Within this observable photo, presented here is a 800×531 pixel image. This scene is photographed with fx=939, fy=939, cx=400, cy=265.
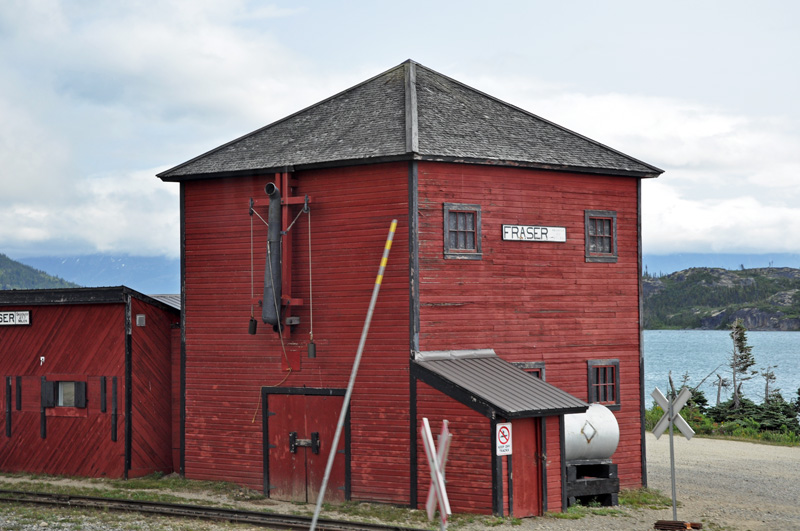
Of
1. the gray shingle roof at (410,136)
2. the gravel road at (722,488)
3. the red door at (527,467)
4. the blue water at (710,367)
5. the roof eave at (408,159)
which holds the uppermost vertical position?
the gray shingle roof at (410,136)

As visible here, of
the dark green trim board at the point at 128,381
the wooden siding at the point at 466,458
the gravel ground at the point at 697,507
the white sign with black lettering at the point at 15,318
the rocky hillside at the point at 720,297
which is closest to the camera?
the gravel ground at the point at 697,507

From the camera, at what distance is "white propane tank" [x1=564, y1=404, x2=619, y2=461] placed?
1950cm

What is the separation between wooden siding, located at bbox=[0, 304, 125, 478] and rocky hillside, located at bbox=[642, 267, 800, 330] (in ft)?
511

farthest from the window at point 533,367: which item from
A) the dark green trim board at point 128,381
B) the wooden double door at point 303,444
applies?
the dark green trim board at point 128,381

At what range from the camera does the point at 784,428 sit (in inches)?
1421

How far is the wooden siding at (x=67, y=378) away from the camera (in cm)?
2325

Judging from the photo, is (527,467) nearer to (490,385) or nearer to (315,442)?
(490,385)

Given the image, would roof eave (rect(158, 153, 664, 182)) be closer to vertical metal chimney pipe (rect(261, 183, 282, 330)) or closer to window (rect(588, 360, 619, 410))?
vertical metal chimney pipe (rect(261, 183, 282, 330))

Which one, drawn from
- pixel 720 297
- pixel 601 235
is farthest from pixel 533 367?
pixel 720 297

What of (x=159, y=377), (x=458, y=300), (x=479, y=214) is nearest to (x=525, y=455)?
(x=458, y=300)

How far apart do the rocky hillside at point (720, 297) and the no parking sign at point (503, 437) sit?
520ft

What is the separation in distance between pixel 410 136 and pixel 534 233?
3644 mm

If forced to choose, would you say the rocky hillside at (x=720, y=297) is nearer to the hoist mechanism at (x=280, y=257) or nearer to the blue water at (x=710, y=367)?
the blue water at (x=710, y=367)

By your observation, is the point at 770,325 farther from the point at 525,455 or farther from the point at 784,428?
the point at 525,455
